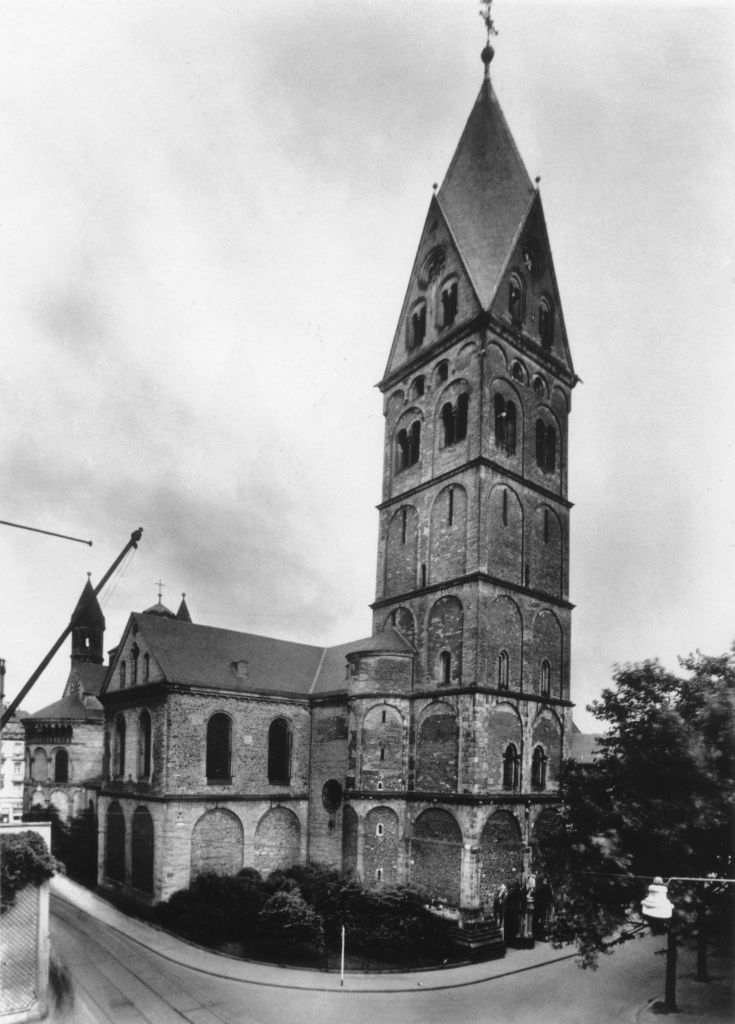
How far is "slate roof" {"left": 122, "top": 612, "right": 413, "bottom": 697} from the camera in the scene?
94.2 feet

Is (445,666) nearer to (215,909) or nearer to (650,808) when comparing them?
(650,808)

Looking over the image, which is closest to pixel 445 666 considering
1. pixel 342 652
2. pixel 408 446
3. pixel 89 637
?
pixel 342 652

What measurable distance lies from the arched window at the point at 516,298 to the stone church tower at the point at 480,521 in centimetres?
8

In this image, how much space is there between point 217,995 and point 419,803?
10.1 m

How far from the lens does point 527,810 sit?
25.9 meters

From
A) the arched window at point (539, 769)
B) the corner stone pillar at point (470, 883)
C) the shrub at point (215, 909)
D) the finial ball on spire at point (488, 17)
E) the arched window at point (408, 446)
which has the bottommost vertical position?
the shrub at point (215, 909)

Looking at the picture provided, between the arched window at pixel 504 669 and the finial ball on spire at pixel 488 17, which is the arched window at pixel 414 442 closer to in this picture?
the arched window at pixel 504 669

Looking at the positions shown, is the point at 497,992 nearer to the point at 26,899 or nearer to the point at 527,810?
the point at 527,810

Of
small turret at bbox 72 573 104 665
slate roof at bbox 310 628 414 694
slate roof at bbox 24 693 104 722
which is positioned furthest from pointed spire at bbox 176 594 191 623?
slate roof at bbox 310 628 414 694

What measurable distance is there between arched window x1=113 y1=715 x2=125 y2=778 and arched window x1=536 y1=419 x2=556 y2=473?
22330 mm

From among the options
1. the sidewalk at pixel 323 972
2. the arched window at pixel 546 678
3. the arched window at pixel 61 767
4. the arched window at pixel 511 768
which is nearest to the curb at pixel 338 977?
the sidewalk at pixel 323 972

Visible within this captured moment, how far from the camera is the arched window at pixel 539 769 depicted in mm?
26922

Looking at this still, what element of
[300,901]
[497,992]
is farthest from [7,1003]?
[497,992]

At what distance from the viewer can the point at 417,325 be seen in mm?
32844
